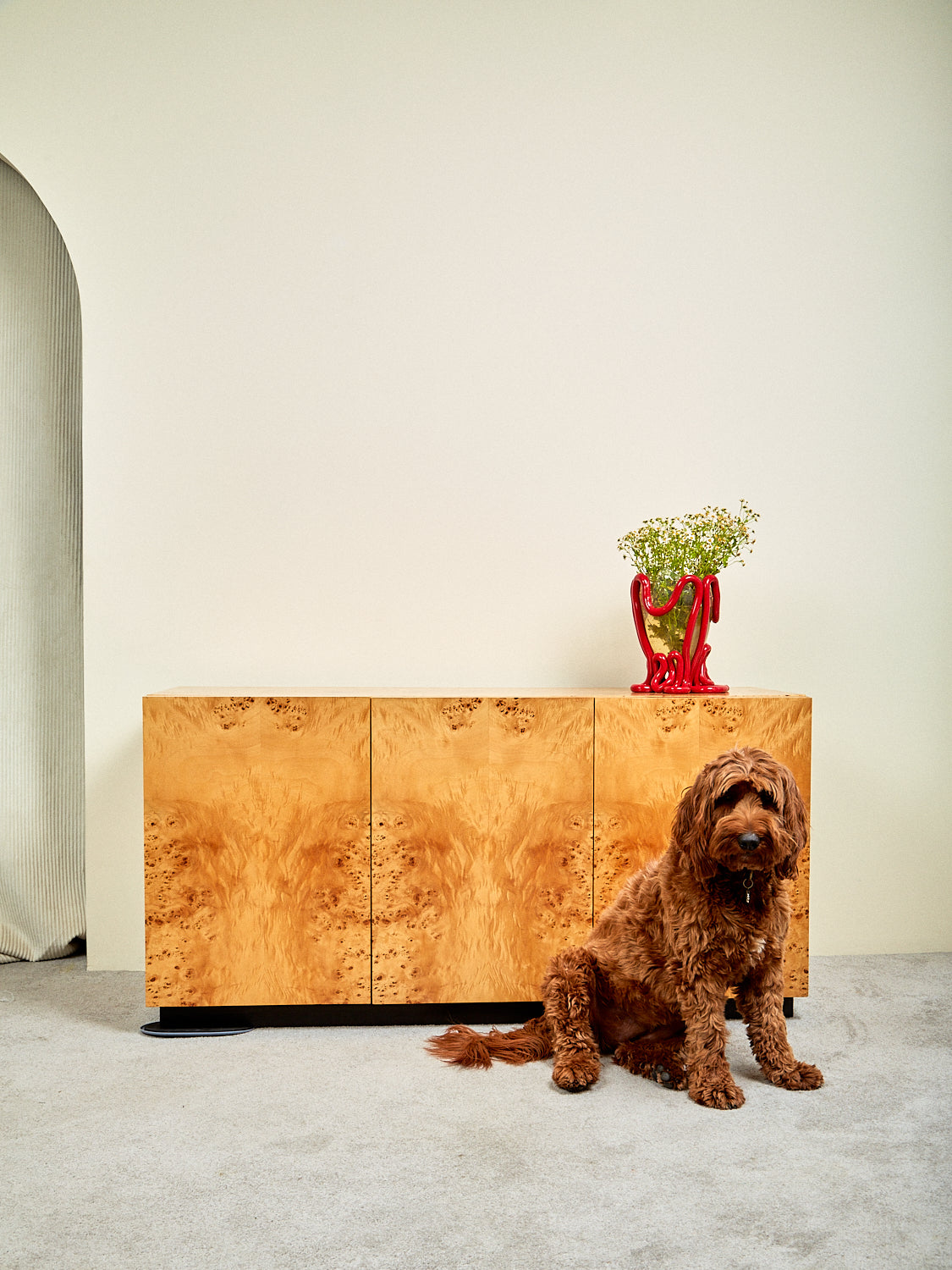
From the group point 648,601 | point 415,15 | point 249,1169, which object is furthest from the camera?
point 415,15

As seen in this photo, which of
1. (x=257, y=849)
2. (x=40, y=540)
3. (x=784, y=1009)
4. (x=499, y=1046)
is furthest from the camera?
(x=40, y=540)

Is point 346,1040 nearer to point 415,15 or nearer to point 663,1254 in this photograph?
point 663,1254

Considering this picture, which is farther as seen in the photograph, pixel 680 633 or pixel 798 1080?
pixel 680 633

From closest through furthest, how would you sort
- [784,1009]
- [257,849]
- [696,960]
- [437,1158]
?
[437,1158] → [696,960] → [257,849] → [784,1009]

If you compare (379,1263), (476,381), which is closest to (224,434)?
(476,381)

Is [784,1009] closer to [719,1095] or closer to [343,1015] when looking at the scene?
[719,1095]

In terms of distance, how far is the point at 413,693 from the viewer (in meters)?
2.81

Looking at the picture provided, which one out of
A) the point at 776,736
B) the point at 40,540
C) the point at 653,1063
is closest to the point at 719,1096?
the point at 653,1063

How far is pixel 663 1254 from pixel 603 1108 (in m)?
0.55

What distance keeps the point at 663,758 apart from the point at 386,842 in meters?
0.82

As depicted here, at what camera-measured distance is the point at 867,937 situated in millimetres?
3277

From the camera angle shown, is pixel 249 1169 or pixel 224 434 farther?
pixel 224 434

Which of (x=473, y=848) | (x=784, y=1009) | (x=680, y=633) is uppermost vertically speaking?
(x=680, y=633)

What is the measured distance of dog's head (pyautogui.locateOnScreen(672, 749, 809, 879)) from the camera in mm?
2059
